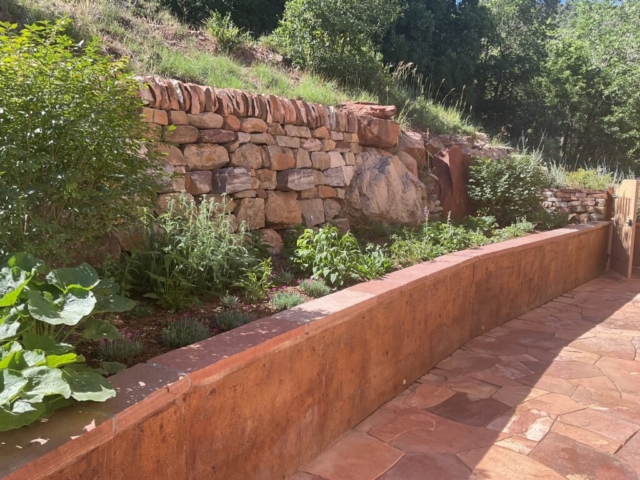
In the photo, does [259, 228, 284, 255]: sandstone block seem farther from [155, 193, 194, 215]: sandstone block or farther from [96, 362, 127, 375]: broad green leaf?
[96, 362, 127, 375]: broad green leaf

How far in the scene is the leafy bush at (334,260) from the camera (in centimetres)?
377

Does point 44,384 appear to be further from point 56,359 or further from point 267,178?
point 267,178

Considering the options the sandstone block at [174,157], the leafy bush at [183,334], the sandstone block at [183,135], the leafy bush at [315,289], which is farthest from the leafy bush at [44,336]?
the sandstone block at [183,135]

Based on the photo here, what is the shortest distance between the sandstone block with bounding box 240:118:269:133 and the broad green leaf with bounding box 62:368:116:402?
3178 mm

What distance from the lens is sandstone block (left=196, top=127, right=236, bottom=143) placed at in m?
4.24

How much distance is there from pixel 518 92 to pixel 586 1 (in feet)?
38.0

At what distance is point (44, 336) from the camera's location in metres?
1.71

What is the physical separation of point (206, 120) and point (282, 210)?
1.09 meters

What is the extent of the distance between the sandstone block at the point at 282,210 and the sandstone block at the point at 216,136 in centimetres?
64

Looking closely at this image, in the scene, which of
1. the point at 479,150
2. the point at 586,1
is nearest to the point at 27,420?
the point at 479,150

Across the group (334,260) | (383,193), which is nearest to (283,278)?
(334,260)

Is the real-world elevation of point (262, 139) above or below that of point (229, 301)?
above

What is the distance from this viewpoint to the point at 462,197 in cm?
719

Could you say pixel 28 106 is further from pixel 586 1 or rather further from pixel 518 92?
pixel 586 1
